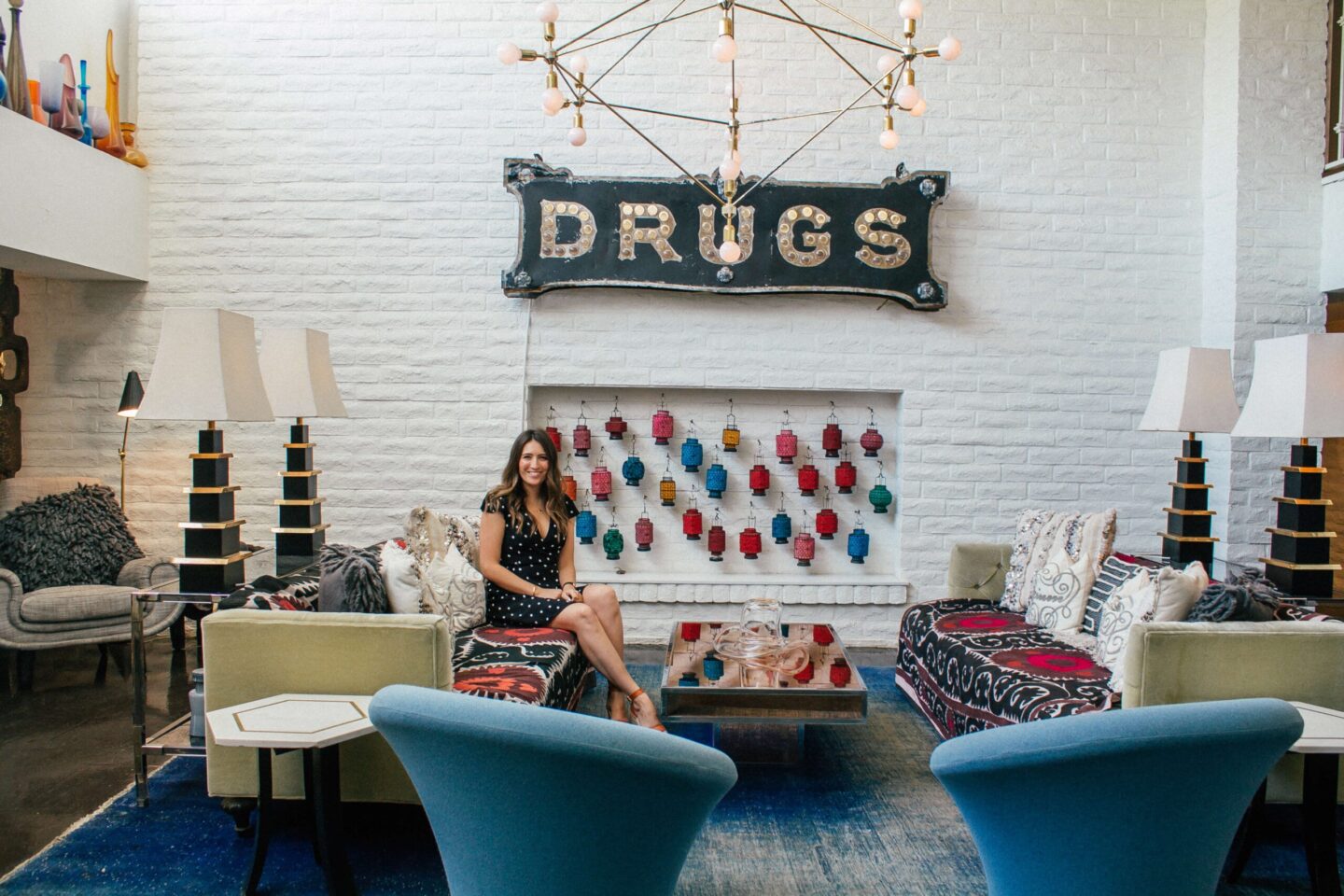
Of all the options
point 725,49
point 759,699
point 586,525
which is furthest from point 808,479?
point 725,49

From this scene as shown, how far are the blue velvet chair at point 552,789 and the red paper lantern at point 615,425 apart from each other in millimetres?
3275

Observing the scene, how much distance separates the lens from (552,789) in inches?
55.3

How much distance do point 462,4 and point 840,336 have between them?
2.52 m

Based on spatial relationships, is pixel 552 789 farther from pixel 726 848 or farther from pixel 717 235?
pixel 717 235

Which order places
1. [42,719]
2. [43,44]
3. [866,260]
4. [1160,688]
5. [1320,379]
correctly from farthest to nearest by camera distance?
[866,260] → [43,44] → [42,719] → [1320,379] → [1160,688]

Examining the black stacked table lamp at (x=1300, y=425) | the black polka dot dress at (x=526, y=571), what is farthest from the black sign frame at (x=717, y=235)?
the black stacked table lamp at (x=1300, y=425)

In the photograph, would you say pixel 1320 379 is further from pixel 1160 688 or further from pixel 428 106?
pixel 428 106

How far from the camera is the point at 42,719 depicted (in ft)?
11.3

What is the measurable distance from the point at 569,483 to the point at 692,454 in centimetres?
64

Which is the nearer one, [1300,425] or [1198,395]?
[1300,425]

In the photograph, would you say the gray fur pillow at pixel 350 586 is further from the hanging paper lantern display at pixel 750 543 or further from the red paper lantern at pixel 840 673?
the hanging paper lantern display at pixel 750 543

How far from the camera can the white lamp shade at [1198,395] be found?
352cm

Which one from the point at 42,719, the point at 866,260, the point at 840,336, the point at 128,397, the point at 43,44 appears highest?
the point at 43,44

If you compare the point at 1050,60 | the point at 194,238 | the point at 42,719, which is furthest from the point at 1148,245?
the point at 42,719
